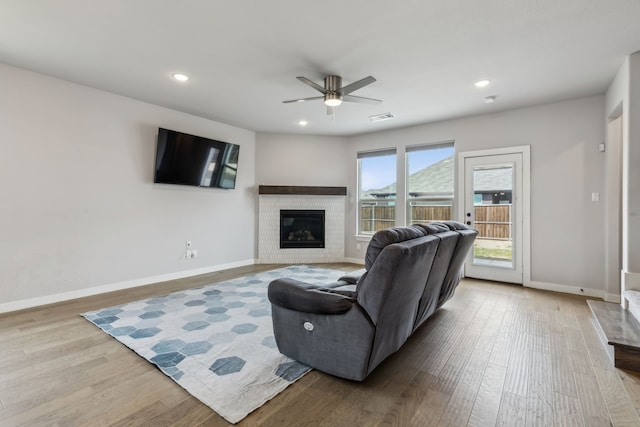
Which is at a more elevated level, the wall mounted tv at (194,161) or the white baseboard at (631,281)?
the wall mounted tv at (194,161)

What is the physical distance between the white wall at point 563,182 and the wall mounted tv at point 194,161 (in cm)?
432

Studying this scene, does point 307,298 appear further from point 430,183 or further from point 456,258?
point 430,183

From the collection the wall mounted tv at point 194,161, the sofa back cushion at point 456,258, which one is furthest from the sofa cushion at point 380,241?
the wall mounted tv at point 194,161

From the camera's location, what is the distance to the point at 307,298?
193 cm

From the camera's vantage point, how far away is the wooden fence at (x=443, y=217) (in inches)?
178

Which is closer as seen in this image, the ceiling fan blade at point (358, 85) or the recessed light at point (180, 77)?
the ceiling fan blade at point (358, 85)

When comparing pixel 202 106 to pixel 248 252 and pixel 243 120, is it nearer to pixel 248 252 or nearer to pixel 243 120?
pixel 243 120

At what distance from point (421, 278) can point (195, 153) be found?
3.98 meters

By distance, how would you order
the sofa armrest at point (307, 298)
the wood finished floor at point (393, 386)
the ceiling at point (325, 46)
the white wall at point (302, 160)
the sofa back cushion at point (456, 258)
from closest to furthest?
the wood finished floor at point (393, 386) < the sofa armrest at point (307, 298) < the ceiling at point (325, 46) < the sofa back cushion at point (456, 258) < the white wall at point (302, 160)

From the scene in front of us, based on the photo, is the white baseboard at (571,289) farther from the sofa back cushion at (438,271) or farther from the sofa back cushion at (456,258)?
the sofa back cushion at (438,271)

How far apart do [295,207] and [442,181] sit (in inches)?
110

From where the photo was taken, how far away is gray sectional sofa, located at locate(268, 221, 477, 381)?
1.73 metres

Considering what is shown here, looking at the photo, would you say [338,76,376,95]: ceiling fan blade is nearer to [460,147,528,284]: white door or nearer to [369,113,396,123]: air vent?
[369,113,396,123]: air vent

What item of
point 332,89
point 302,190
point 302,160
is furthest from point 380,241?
point 302,160
